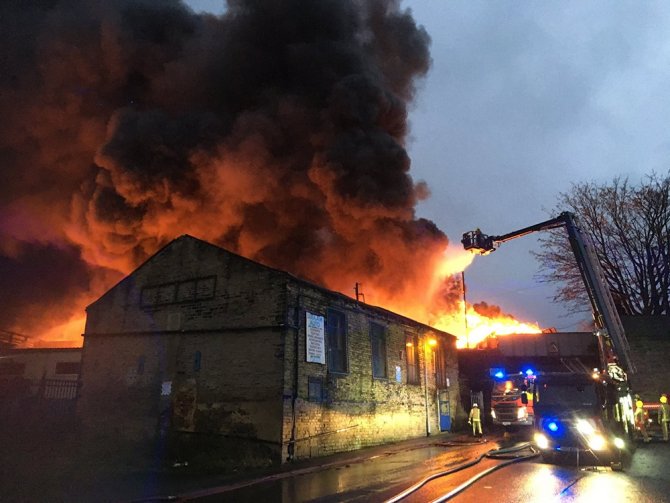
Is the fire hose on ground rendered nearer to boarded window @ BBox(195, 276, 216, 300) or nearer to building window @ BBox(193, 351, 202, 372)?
building window @ BBox(193, 351, 202, 372)

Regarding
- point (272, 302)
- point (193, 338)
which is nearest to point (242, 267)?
point (272, 302)

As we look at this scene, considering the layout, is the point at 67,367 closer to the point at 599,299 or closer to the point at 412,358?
the point at 412,358

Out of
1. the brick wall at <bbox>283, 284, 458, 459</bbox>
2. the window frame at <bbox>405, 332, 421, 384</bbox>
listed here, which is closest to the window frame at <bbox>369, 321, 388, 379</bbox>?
the brick wall at <bbox>283, 284, 458, 459</bbox>

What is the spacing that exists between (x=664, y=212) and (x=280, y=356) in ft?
72.7

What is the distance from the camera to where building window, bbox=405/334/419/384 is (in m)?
20.8

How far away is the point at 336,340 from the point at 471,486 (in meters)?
8.10

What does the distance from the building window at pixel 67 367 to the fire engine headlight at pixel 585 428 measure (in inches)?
846

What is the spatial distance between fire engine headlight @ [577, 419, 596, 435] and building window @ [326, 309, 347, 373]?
7.05 m

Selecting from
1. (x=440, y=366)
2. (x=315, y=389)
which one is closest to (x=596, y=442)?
(x=315, y=389)

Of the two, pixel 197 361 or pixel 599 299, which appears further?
pixel 197 361

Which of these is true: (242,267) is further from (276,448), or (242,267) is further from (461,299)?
(461,299)

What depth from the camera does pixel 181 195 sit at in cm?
2705

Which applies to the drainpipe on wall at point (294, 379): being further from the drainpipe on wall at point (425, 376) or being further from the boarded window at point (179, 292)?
the drainpipe on wall at point (425, 376)

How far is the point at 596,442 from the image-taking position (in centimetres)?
1158
